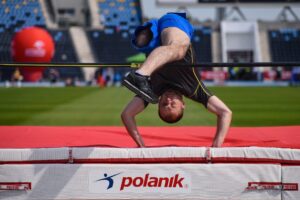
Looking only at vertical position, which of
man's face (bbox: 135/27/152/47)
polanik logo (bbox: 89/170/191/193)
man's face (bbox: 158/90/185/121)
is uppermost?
man's face (bbox: 135/27/152/47)

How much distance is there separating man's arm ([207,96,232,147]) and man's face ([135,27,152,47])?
751 millimetres

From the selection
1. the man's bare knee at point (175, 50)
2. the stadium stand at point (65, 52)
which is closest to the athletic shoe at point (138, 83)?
the man's bare knee at point (175, 50)

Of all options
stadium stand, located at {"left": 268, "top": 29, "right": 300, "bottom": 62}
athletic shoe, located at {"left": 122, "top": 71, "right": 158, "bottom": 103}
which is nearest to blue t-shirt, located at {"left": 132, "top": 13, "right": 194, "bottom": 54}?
athletic shoe, located at {"left": 122, "top": 71, "right": 158, "bottom": 103}

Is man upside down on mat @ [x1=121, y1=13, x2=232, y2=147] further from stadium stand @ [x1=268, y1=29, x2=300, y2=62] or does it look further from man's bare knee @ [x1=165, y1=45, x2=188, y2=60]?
stadium stand @ [x1=268, y1=29, x2=300, y2=62]

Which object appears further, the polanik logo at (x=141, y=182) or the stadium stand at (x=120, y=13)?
the stadium stand at (x=120, y=13)

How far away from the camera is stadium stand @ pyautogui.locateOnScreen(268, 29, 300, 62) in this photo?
3334cm

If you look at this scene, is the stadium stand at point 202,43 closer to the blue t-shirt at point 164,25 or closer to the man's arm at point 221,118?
the man's arm at point 221,118

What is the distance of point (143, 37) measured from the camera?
3.62 m

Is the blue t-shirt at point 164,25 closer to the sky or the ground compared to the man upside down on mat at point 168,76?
closer to the sky

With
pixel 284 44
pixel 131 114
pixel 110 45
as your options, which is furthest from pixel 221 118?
pixel 284 44

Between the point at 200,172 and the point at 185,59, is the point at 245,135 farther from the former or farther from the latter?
the point at 200,172

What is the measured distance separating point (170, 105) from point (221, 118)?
532 mm

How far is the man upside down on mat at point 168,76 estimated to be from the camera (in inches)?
122

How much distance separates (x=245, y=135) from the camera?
4867 millimetres
